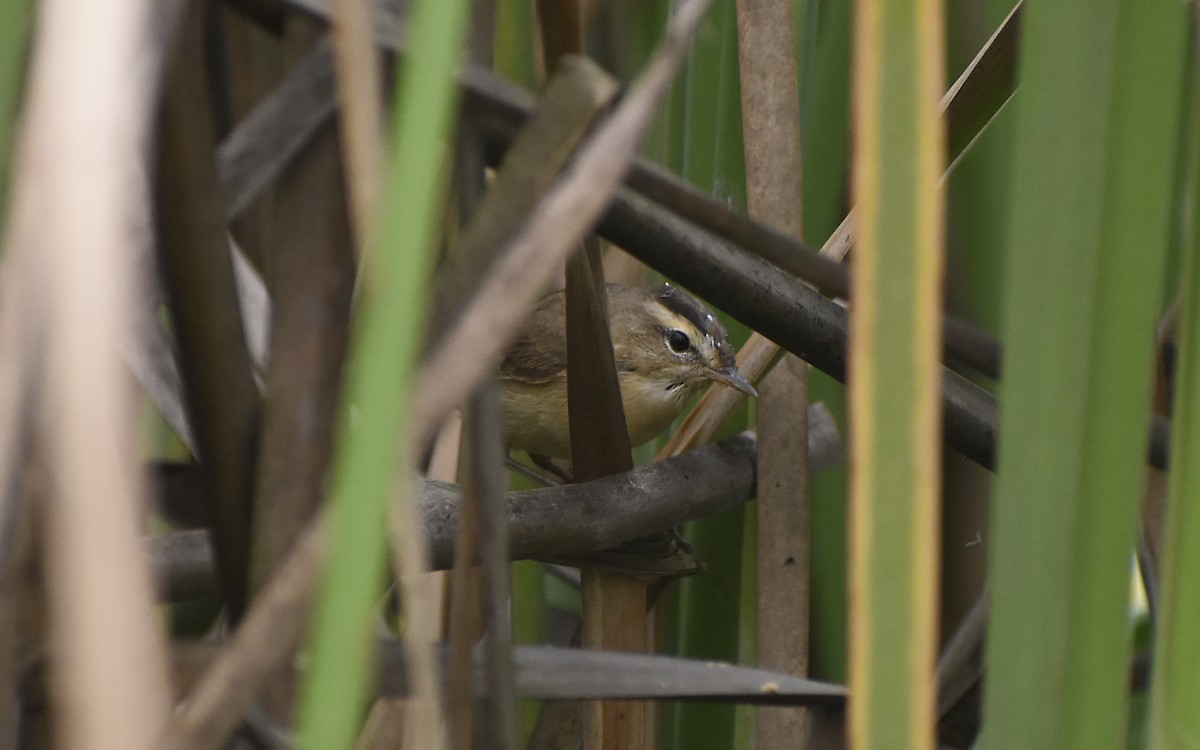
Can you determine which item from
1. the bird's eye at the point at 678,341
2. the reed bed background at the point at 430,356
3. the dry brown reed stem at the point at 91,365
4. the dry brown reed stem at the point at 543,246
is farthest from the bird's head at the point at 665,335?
the dry brown reed stem at the point at 91,365

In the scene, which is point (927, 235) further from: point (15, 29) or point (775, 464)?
point (775, 464)

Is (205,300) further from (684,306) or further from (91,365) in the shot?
(684,306)

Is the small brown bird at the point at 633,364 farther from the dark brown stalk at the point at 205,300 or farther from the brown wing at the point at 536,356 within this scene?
the dark brown stalk at the point at 205,300

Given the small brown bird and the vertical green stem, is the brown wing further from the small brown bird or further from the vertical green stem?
the vertical green stem

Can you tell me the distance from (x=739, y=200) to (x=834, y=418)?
0.42 meters

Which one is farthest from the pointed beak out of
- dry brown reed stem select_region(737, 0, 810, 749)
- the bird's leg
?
the bird's leg

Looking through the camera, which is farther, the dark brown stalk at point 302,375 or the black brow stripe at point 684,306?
the black brow stripe at point 684,306

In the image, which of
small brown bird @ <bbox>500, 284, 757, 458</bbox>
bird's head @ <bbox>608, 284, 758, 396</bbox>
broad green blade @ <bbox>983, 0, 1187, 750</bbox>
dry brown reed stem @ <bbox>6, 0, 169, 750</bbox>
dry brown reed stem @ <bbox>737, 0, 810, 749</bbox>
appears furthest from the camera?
bird's head @ <bbox>608, 284, 758, 396</bbox>

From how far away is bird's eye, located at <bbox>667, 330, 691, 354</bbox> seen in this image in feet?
8.98

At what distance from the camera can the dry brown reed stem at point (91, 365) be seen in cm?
55

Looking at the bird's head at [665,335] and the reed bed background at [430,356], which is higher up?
the bird's head at [665,335]

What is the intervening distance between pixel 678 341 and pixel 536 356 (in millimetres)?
355

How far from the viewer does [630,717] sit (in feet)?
5.06

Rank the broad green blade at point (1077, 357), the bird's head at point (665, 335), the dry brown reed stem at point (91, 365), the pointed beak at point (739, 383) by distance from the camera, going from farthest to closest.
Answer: the bird's head at point (665, 335), the pointed beak at point (739, 383), the broad green blade at point (1077, 357), the dry brown reed stem at point (91, 365)
